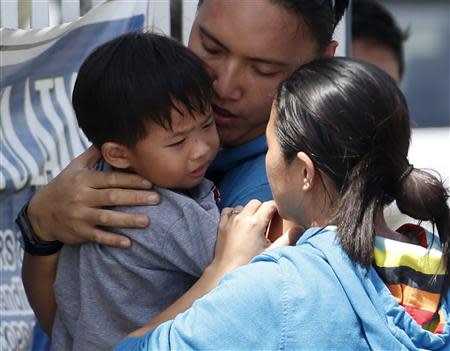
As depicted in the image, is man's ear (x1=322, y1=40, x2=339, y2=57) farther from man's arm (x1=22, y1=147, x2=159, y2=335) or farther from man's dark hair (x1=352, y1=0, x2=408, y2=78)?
man's dark hair (x1=352, y1=0, x2=408, y2=78)

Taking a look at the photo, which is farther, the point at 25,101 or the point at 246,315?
the point at 25,101


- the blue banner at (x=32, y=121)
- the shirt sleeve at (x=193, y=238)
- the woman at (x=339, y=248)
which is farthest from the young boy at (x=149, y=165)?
the blue banner at (x=32, y=121)

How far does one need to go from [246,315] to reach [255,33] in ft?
3.01

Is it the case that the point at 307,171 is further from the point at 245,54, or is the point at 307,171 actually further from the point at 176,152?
the point at 245,54

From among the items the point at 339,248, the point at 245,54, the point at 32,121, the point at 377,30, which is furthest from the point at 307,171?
the point at 377,30

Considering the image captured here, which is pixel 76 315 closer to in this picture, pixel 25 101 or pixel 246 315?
pixel 246 315

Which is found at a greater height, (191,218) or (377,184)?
(377,184)

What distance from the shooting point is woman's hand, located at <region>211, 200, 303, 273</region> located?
2.21 metres

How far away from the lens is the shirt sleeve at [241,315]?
1895mm

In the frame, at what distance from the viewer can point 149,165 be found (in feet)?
8.03

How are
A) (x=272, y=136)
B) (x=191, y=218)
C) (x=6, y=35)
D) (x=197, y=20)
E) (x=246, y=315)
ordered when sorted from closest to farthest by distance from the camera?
(x=246, y=315)
(x=272, y=136)
(x=191, y=218)
(x=197, y=20)
(x=6, y=35)

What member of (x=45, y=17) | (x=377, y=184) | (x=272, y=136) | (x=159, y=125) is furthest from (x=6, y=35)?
(x=377, y=184)

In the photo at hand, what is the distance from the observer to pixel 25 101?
3.49 meters

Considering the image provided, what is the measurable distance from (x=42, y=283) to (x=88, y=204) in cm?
28
